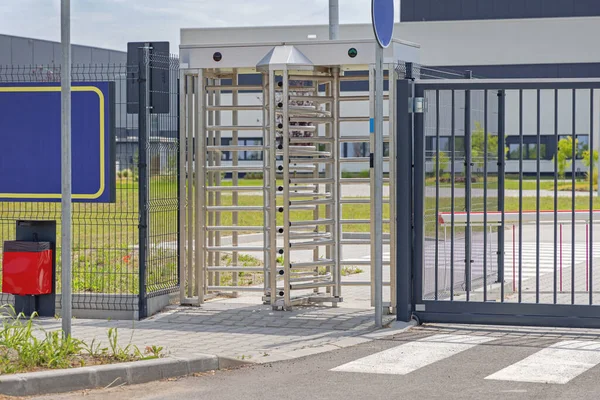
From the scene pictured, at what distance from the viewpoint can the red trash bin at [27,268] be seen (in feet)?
34.5

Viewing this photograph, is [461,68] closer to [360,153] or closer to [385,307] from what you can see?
[360,153]

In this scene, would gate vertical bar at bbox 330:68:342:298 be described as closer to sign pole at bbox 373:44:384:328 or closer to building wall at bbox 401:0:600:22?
sign pole at bbox 373:44:384:328

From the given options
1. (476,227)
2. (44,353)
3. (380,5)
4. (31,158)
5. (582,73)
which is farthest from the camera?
(582,73)

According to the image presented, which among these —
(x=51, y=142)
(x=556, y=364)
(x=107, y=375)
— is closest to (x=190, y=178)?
(x=51, y=142)

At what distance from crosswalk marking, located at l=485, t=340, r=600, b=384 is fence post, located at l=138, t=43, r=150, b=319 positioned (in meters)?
4.01

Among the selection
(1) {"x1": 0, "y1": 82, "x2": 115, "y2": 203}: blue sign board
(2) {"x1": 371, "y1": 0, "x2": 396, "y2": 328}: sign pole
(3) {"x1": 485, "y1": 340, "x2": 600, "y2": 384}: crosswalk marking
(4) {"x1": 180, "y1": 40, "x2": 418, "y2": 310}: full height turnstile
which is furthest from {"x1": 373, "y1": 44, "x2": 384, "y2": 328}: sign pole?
(1) {"x1": 0, "y1": 82, "x2": 115, "y2": 203}: blue sign board

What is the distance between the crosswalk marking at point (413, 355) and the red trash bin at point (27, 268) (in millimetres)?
3725

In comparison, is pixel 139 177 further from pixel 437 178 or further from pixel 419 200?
pixel 437 178

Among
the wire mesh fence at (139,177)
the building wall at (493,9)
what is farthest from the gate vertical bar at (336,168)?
the building wall at (493,9)

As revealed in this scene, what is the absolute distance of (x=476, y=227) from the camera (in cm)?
1241

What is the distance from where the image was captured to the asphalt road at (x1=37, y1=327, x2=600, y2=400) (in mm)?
7085

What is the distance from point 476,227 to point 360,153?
39.6 meters

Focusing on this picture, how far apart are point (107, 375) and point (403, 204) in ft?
12.2

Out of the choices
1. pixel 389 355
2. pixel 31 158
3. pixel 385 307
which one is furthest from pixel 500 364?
pixel 31 158
